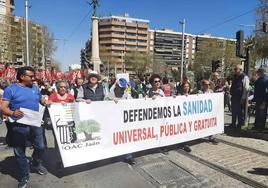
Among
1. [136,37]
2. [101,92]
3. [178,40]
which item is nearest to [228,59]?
[101,92]

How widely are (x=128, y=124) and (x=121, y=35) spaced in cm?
13569

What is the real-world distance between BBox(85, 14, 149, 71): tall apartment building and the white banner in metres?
124

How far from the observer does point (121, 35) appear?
459ft

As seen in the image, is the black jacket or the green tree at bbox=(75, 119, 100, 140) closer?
the green tree at bbox=(75, 119, 100, 140)

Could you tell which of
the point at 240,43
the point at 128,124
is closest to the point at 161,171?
the point at 128,124

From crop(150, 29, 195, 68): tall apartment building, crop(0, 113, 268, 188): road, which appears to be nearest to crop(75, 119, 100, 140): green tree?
crop(0, 113, 268, 188): road

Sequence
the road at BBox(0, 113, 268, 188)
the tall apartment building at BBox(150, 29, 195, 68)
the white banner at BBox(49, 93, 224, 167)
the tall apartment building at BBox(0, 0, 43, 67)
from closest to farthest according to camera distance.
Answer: the road at BBox(0, 113, 268, 188)
the white banner at BBox(49, 93, 224, 167)
the tall apartment building at BBox(0, 0, 43, 67)
the tall apartment building at BBox(150, 29, 195, 68)

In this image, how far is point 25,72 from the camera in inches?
212

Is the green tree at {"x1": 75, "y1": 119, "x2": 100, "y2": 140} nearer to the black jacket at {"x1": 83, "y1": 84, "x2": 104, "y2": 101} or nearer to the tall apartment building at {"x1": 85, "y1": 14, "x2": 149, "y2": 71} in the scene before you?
the black jacket at {"x1": 83, "y1": 84, "x2": 104, "y2": 101}

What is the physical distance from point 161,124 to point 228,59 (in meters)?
63.1

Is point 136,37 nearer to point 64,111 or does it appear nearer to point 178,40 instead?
point 178,40

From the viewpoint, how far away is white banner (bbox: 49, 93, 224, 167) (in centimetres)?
580

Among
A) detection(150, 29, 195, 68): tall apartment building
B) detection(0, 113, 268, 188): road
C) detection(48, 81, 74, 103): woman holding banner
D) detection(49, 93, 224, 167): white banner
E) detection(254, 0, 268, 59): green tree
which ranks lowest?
detection(0, 113, 268, 188): road

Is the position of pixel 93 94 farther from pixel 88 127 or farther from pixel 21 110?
pixel 21 110
